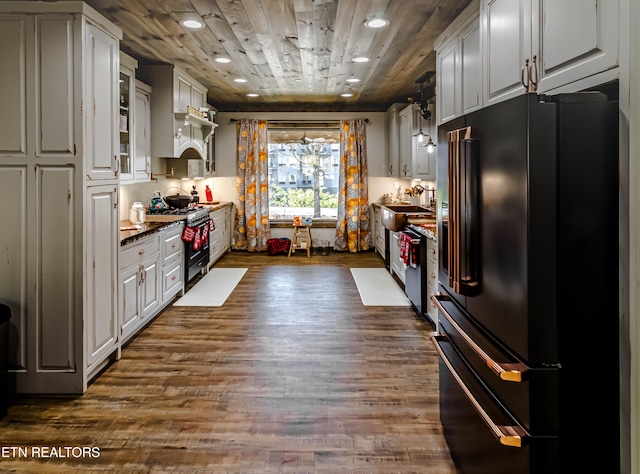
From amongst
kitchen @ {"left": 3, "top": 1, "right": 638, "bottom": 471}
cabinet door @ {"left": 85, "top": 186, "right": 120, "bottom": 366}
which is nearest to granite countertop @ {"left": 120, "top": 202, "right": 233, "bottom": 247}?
kitchen @ {"left": 3, "top": 1, "right": 638, "bottom": 471}

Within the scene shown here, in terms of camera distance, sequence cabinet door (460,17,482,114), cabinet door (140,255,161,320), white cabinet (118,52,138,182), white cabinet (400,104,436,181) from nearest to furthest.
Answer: cabinet door (460,17,482,114) → cabinet door (140,255,161,320) → white cabinet (118,52,138,182) → white cabinet (400,104,436,181)

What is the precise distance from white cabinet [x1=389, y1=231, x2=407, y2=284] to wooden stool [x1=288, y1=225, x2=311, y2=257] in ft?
6.76

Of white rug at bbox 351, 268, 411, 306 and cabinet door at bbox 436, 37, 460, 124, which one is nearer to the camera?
cabinet door at bbox 436, 37, 460, 124

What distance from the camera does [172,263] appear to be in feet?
16.6

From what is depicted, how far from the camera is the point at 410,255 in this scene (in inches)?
181

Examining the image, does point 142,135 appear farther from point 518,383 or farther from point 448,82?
point 518,383

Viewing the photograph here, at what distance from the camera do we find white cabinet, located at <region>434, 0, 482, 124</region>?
293cm

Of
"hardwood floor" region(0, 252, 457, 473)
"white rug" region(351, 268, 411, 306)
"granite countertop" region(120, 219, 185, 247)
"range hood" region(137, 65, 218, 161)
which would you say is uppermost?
"range hood" region(137, 65, 218, 161)

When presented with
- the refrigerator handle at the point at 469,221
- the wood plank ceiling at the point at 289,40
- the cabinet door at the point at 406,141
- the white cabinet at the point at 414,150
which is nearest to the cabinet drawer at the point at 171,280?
the wood plank ceiling at the point at 289,40

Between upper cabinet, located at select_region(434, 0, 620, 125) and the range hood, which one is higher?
the range hood

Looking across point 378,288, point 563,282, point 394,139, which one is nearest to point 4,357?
point 563,282

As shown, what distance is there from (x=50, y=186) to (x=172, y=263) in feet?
7.52

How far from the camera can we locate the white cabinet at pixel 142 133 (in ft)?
16.1

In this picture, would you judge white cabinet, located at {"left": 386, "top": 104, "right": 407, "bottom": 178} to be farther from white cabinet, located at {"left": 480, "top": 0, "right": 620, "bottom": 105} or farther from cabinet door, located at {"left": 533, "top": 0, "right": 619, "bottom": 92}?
cabinet door, located at {"left": 533, "top": 0, "right": 619, "bottom": 92}
